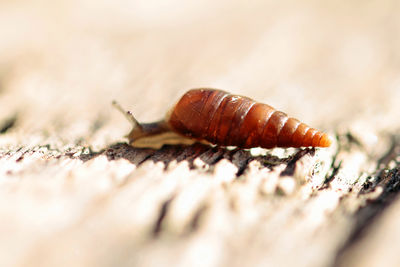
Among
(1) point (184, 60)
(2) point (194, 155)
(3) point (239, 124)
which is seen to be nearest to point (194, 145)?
(2) point (194, 155)

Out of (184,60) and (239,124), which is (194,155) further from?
(184,60)

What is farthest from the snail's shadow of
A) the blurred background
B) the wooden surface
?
the blurred background

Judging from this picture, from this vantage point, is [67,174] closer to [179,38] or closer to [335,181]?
[335,181]

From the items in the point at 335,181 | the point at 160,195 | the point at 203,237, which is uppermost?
the point at 160,195

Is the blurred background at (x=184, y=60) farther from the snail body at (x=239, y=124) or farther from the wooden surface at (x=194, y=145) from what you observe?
the snail body at (x=239, y=124)

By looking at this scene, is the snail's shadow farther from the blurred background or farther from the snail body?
the blurred background

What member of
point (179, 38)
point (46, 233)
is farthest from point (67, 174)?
point (179, 38)
